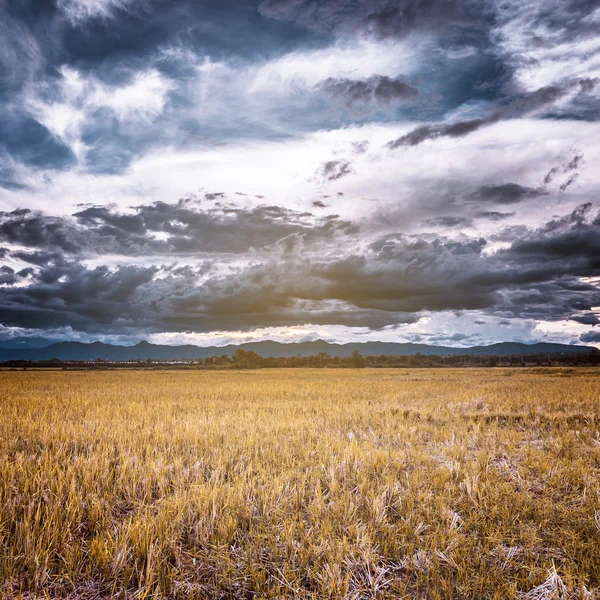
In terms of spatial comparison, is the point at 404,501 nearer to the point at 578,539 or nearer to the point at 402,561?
the point at 402,561

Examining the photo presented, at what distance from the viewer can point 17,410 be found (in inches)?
554

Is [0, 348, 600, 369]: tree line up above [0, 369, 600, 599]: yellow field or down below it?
below

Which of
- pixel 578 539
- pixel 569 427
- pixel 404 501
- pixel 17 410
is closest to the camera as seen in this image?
pixel 578 539

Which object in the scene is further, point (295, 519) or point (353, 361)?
point (353, 361)

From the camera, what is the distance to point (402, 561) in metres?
3.96

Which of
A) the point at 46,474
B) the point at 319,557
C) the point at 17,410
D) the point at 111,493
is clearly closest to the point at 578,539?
the point at 319,557

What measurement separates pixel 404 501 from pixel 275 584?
95.9 inches

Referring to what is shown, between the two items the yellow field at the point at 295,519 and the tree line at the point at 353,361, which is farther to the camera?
the tree line at the point at 353,361

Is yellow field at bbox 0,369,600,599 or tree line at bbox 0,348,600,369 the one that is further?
tree line at bbox 0,348,600,369

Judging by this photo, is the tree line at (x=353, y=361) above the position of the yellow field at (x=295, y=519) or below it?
below

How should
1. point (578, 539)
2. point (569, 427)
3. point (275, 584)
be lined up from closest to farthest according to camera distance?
point (275, 584), point (578, 539), point (569, 427)

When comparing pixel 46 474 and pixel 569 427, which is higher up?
pixel 46 474

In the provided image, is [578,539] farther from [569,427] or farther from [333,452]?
[569,427]

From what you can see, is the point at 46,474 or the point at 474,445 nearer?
the point at 46,474
